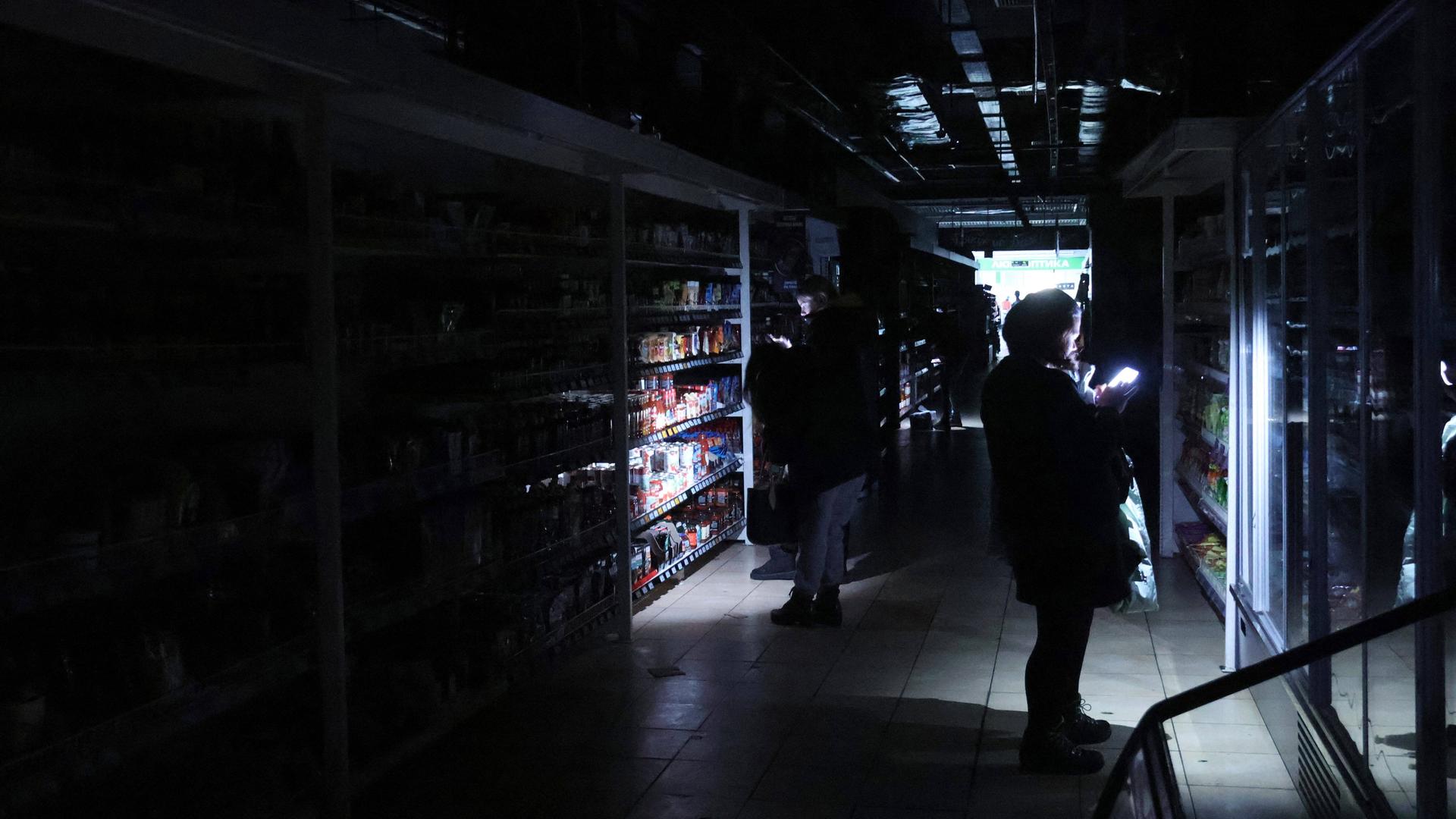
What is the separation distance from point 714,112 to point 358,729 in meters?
6.36

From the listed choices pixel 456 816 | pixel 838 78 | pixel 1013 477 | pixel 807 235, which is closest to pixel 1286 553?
pixel 1013 477

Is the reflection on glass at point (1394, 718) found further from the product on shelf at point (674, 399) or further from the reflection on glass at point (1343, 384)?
the product on shelf at point (674, 399)

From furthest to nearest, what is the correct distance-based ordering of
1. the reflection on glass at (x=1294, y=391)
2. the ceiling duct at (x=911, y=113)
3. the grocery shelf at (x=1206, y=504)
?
the ceiling duct at (x=911, y=113), the grocery shelf at (x=1206, y=504), the reflection on glass at (x=1294, y=391)

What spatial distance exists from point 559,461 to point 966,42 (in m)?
5.30

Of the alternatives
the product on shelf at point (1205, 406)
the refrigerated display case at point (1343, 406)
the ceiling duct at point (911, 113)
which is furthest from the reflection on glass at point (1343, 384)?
the ceiling duct at point (911, 113)

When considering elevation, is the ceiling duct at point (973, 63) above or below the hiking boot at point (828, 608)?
above

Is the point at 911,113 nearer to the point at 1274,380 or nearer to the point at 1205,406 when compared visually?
the point at 1205,406

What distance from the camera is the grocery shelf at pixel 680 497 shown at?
255 inches

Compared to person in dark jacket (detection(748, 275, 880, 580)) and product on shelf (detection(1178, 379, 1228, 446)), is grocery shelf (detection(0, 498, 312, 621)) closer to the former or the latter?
person in dark jacket (detection(748, 275, 880, 580))

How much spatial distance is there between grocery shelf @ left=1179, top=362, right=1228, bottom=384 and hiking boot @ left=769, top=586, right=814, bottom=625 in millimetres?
2339

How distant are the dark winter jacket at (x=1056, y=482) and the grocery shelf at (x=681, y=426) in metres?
2.68

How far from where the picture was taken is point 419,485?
430 cm

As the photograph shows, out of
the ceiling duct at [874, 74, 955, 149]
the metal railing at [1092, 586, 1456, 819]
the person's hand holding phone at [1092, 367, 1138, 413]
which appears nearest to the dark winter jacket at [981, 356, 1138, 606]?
the person's hand holding phone at [1092, 367, 1138, 413]

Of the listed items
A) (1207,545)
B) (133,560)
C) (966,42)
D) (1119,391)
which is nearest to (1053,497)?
(1119,391)
